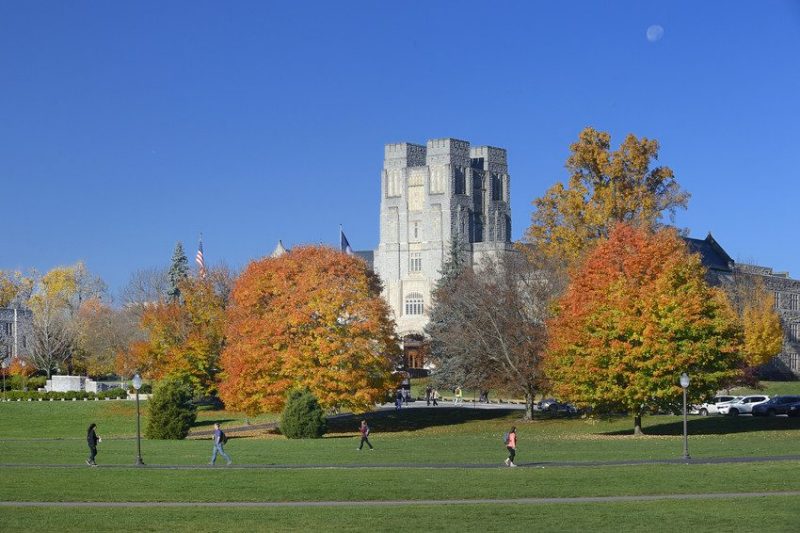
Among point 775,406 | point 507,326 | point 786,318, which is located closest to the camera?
point 775,406

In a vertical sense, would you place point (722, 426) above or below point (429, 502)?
above

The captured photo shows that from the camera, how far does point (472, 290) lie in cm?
8238

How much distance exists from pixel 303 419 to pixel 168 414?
643 cm

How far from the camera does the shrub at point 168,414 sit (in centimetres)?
6212

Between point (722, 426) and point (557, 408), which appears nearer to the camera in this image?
point (722, 426)

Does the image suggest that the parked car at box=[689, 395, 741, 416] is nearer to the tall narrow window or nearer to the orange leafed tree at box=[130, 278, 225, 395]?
the orange leafed tree at box=[130, 278, 225, 395]

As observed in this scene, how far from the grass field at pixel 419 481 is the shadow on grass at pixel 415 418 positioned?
633 cm

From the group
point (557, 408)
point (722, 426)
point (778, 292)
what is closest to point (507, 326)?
point (557, 408)

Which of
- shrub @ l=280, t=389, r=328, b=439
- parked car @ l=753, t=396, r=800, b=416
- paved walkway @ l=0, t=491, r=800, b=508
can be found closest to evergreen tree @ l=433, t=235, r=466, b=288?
parked car @ l=753, t=396, r=800, b=416

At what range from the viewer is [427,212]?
17662cm

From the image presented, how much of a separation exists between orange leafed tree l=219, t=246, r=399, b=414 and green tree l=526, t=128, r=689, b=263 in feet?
36.8

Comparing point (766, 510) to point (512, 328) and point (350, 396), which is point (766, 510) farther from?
point (512, 328)

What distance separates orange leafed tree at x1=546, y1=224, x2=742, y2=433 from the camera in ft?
190

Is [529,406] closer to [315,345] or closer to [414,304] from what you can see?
[315,345]
